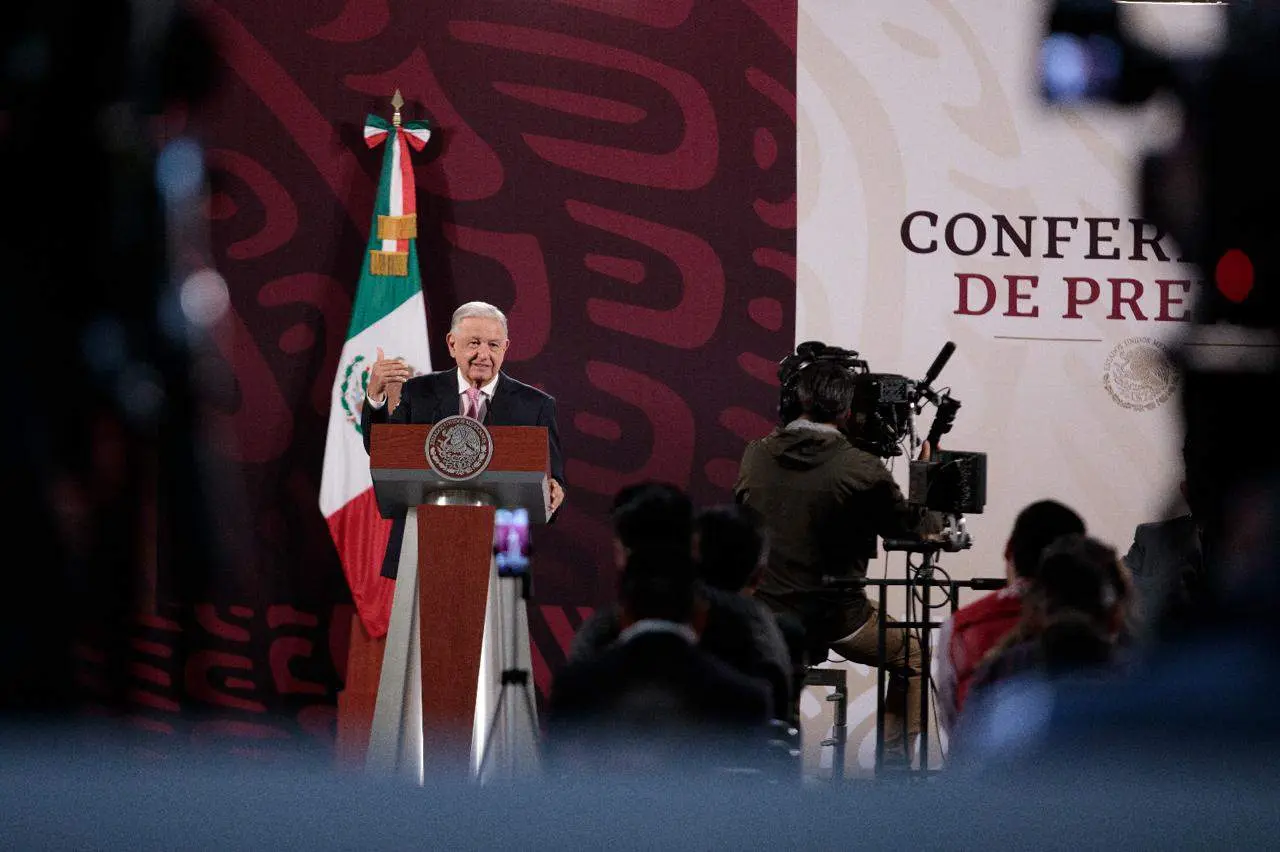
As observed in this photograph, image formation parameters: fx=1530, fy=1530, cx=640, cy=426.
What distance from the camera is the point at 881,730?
4.73 metres

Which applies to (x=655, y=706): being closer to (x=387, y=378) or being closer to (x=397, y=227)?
(x=387, y=378)

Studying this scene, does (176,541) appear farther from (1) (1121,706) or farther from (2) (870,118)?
(1) (1121,706)

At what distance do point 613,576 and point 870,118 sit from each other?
6.90ft

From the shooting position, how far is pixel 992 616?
9.86ft

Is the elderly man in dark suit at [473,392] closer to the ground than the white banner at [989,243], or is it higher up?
closer to the ground

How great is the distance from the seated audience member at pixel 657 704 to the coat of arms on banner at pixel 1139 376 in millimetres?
4038

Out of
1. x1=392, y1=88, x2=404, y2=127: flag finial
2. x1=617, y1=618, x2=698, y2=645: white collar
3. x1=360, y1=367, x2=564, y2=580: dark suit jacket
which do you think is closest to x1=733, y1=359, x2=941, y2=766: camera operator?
x1=360, y1=367, x2=564, y2=580: dark suit jacket

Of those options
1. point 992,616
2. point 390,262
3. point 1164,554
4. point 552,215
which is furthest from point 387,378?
point 1164,554

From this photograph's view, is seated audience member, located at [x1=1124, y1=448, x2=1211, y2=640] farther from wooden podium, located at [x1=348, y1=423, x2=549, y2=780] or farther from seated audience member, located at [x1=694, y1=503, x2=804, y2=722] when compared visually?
wooden podium, located at [x1=348, y1=423, x2=549, y2=780]

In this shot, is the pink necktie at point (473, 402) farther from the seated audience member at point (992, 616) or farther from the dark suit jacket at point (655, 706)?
the dark suit jacket at point (655, 706)

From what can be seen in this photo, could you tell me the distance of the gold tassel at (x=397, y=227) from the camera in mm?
5754

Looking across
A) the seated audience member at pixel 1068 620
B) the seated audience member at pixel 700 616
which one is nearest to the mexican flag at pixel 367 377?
the seated audience member at pixel 700 616

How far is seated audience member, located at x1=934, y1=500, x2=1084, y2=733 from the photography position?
2.97 meters

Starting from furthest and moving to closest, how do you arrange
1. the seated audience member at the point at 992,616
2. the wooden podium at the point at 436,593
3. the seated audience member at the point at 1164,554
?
the seated audience member at the point at 1164,554 < the wooden podium at the point at 436,593 < the seated audience member at the point at 992,616
